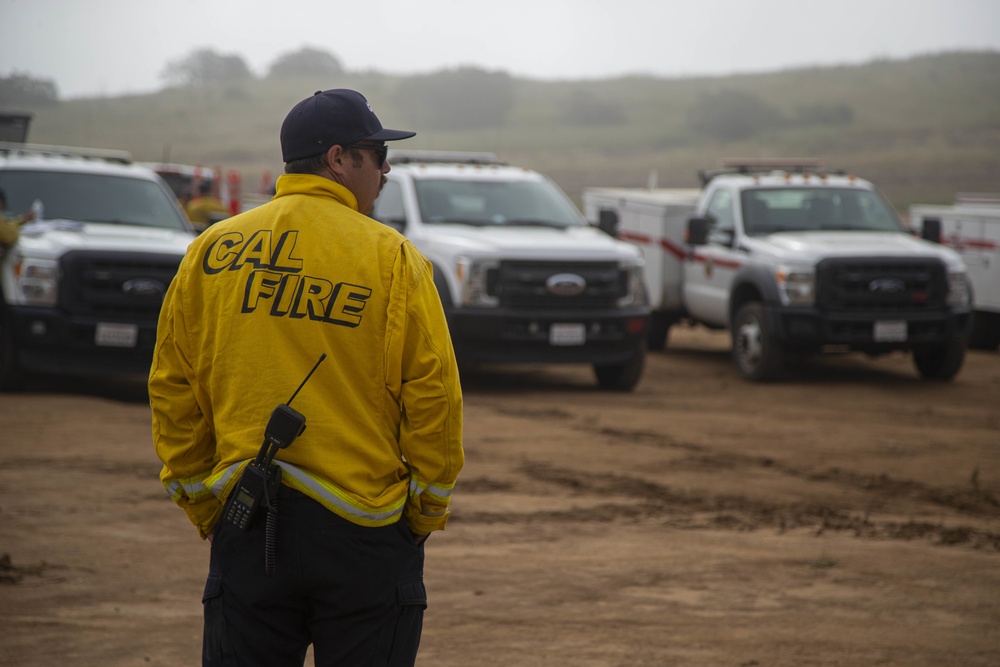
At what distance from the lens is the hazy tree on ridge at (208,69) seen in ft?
301

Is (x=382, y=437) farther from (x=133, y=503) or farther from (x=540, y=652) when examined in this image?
(x=133, y=503)

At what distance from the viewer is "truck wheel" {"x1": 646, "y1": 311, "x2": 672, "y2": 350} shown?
16188 mm

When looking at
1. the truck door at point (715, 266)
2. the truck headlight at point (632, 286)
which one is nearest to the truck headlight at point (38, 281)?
the truck headlight at point (632, 286)

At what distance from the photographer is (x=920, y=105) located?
7538 cm

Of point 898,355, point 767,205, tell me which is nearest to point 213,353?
point 767,205

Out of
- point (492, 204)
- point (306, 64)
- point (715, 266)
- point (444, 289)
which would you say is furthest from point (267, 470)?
point (306, 64)

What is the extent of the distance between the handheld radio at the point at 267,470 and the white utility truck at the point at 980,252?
45.5 ft

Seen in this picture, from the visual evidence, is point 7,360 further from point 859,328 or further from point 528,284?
point 859,328

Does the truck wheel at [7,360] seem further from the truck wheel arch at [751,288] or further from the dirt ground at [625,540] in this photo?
the truck wheel arch at [751,288]

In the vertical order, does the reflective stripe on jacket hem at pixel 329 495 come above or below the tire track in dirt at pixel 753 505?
above

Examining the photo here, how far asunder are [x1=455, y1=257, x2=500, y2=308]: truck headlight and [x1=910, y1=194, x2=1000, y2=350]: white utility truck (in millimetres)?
6507

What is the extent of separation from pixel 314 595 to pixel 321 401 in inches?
16.9

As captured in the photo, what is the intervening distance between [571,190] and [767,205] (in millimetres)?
36823

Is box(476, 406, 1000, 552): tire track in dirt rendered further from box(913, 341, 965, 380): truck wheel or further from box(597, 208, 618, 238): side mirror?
box(913, 341, 965, 380): truck wheel
